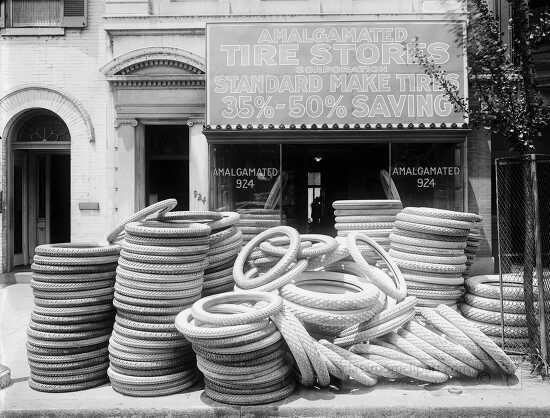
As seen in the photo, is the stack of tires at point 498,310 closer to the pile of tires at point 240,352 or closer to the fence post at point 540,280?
→ the fence post at point 540,280

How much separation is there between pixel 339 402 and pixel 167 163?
8075mm

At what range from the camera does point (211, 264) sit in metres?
6.12

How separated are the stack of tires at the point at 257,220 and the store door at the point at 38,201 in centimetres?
553

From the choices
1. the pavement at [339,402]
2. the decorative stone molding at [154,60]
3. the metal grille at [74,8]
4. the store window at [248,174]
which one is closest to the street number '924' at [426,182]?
the store window at [248,174]

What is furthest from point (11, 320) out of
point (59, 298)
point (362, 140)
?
point (362, 140)

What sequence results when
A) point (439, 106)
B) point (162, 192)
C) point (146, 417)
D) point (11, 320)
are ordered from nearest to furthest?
point (146, 417), point (11, 320), point (439, 106), point (162, 192)

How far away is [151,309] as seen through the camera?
5109mm

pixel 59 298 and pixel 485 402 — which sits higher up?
pixel 59 298

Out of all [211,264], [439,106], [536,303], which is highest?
[439,106]

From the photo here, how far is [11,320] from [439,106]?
9.11m

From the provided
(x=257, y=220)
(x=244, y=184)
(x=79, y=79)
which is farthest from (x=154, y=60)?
(x=257, y=220)

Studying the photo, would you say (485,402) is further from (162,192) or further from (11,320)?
(162,192)

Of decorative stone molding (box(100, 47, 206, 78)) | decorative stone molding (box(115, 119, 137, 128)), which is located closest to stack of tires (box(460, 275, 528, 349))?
decorative stone molding (box(100, 47, 206, 78))

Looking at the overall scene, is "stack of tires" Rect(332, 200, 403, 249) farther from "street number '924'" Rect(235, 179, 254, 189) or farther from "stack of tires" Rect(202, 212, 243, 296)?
"street number '924'" Rect(235, 179, 254, 189)
